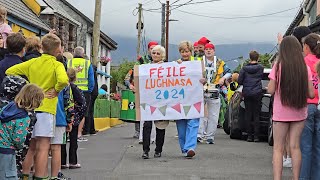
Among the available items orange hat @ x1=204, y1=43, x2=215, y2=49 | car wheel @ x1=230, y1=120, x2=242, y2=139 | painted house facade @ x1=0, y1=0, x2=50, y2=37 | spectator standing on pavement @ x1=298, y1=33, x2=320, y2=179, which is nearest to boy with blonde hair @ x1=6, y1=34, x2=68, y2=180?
spectator standing on pavement @ x1=298, y1=33, x2=320, y2=179

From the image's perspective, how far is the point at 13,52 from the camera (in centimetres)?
782

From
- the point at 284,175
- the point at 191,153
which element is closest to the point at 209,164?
the point at 191,153

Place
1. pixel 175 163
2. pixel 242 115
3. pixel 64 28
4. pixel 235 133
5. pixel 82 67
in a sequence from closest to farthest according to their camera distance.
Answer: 1. pixel 175 163
2. pixel 82 67
3. pixel 242 115
4. pixel 235 133
5. pixel 64 28

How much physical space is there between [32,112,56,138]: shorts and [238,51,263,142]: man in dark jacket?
6376mm

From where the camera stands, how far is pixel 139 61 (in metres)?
11.1

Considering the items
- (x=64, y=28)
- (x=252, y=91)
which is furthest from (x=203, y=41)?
(x=64, y=28)

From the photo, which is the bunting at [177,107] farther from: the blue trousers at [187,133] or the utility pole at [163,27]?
the utility pole at [163,27]

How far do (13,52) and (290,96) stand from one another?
3.46 metres

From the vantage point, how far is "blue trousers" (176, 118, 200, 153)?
10.0 meters

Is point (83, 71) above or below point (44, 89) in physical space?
above

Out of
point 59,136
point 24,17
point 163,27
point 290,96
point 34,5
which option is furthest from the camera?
point 163,27

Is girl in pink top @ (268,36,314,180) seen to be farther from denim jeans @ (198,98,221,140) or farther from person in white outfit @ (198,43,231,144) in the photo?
denim jeans @ (198,98,221,140)

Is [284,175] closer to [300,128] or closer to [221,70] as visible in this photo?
[300,128]

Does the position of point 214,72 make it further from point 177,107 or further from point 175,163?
point 175,163
